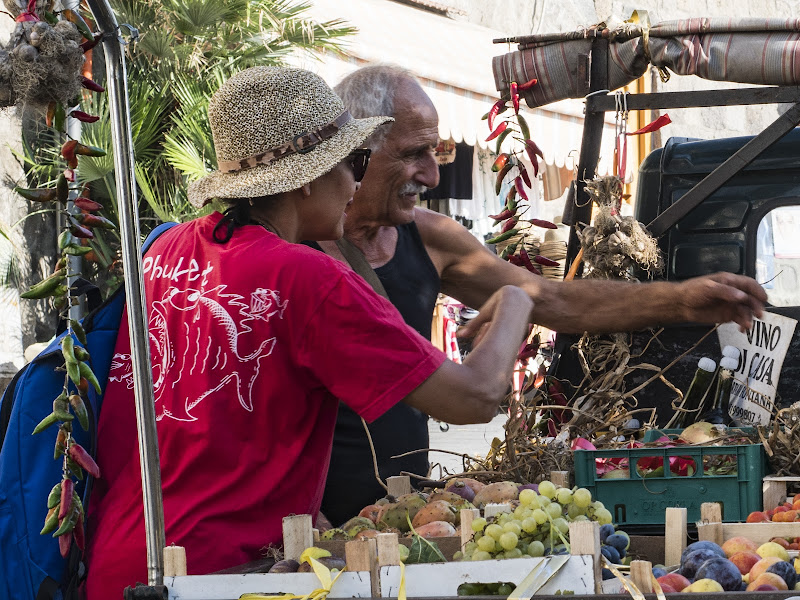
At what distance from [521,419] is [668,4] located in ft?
46.3

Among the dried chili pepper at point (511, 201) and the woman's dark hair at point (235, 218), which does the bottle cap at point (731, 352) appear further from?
the woman's dark hair at point (235, 218)

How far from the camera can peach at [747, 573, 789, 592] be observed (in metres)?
1.68

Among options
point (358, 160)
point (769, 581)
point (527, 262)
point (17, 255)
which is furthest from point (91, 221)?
point (17, 255)

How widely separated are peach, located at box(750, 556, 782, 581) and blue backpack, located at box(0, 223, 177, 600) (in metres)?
1.14

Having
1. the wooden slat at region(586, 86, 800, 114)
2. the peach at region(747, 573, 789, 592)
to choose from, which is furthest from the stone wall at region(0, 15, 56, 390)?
the peach at region(747, 573, 789, 592)

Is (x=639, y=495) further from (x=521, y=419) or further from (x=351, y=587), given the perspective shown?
(x=351, y=587)

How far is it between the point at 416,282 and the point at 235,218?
1220mm

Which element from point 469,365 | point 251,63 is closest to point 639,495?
point 469,365

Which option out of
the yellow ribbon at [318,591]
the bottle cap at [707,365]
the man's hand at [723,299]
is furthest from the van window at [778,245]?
the yellow ribbon at [318,591]

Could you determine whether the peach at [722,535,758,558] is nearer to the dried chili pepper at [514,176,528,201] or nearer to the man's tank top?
the man's tank top

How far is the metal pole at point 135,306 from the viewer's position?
166cm

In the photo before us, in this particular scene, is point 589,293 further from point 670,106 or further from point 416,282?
point 670,106

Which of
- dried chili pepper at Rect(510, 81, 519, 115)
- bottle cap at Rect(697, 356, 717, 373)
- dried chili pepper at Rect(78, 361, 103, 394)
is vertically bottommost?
bottle cap at Rect(697, 356, 717, 373)

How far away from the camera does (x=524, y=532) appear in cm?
178
